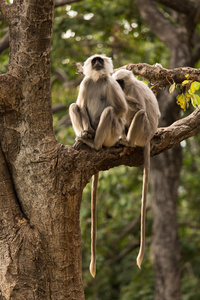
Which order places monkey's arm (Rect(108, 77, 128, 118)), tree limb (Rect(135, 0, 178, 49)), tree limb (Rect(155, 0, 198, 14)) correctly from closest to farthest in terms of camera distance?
monkey's arm (Rect(108, 77, 128, 118)) → tree limb (Rect(155, 0, 198, 14)) → tree limb (Rect(135, 0, 178, 49))

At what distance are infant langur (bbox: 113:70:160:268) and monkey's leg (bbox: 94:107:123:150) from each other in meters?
0.13

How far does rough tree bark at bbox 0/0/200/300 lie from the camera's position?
3312mm

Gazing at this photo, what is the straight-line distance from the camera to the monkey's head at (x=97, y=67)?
4.45m

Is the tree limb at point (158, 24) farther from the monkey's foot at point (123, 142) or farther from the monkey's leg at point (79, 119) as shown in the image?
the monkey's foot at point (123, 142)

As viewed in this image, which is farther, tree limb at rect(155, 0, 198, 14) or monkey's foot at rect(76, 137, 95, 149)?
tree limb at rect(155, 0, 198, 14)

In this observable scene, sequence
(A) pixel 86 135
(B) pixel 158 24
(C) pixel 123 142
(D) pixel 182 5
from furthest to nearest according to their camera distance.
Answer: (B) pixel 158 24
(D) pixel 182 5
(C) pixel 123 142
(A) pixel 86 135

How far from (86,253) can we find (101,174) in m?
2.68

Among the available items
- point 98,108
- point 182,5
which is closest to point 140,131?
point 98,108

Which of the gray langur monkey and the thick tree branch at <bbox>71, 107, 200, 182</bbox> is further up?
the gray langur monkey

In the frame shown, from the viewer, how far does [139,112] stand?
454 centimetres

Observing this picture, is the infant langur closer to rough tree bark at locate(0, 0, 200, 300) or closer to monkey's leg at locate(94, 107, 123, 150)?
monkey's leg at locate(94, 107, 123, 150)

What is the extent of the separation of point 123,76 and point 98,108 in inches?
22.2

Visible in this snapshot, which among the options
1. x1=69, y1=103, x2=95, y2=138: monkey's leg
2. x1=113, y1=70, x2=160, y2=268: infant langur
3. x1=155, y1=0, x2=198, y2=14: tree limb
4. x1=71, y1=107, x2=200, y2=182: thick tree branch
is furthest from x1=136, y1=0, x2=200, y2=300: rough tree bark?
x1=69, y1=103, x2=95, y2=138: monkey's leg

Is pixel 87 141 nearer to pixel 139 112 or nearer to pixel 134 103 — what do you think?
pixel 139 112
